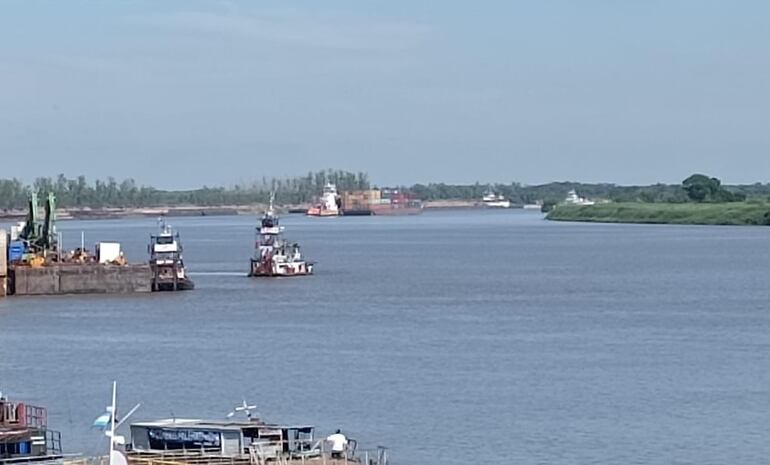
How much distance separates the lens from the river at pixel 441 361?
145ft

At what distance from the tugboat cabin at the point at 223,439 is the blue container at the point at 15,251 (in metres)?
62.3

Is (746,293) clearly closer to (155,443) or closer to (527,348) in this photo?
(527,348)

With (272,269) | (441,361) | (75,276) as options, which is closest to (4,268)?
(75,276)

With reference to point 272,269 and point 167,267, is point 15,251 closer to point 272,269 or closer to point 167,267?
point 167,267

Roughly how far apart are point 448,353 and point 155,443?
26362 mm

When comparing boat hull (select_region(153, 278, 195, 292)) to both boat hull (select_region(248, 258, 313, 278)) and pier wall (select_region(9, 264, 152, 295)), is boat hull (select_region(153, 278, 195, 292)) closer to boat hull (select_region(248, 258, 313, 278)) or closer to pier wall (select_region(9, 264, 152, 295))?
pier wall (select_region(9, 264, 152, 295))

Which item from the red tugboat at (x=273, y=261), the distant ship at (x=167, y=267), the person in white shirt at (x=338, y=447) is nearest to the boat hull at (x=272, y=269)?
the red tugboat at (x=273, y=261)

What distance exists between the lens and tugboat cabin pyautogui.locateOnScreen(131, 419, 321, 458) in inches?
1401

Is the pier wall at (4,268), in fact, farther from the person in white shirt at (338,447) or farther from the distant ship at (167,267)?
the person in white shirt at (338,447)

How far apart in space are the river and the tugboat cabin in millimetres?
4410

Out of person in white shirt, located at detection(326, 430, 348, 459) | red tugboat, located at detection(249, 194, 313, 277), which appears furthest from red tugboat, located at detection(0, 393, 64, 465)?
red tugboat, located at detection(249, 194, 313, 277)

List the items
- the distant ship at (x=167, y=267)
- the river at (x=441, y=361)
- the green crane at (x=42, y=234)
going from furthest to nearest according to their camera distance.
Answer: the green crane at (x=42, y=234) → the distant ship at (x=167, y=267) → the river at (x=441, y=361)

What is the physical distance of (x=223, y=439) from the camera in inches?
1415

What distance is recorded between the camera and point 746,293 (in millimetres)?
95500
